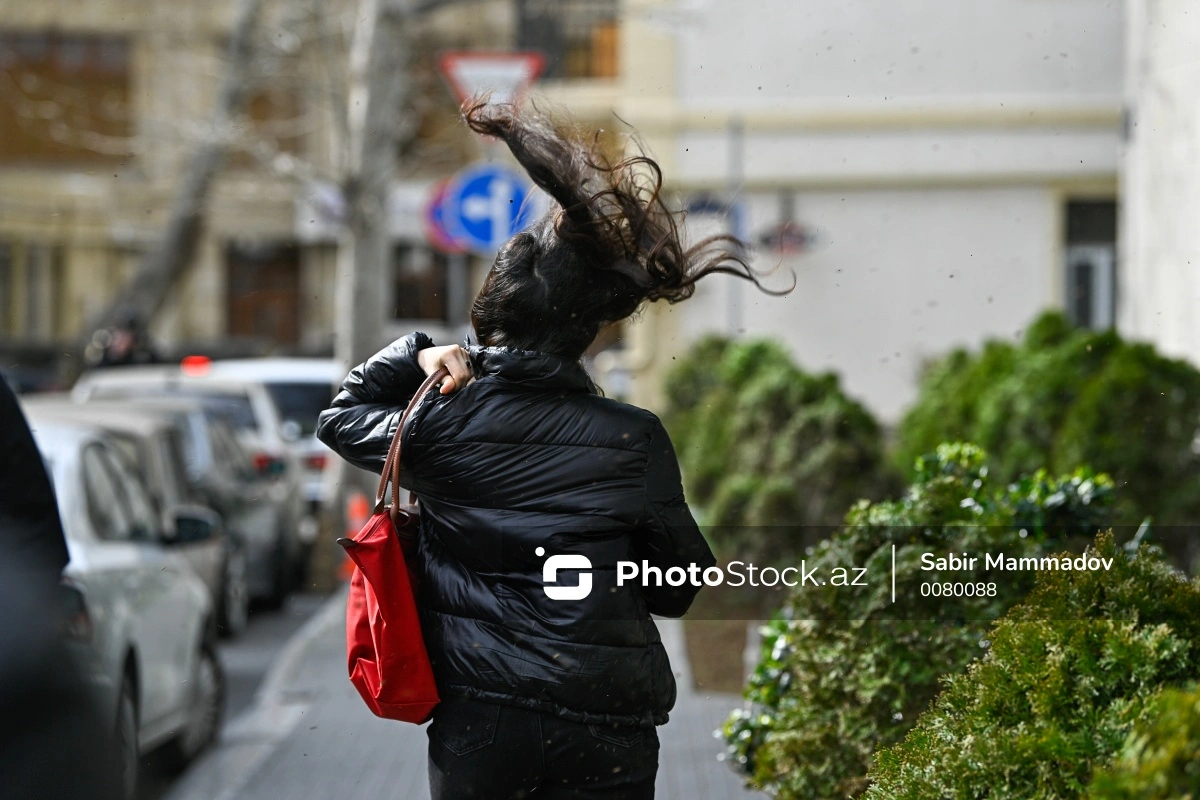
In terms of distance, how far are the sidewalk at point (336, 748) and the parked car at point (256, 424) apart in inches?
152

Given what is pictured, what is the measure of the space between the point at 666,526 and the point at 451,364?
550 mm

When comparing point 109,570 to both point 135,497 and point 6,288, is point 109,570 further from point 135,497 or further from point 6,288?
point 6,288

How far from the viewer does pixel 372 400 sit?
3.61 metres

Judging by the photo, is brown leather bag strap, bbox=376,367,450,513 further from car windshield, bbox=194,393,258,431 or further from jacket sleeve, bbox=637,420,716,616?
car windshield, bbox=194,393,258,431

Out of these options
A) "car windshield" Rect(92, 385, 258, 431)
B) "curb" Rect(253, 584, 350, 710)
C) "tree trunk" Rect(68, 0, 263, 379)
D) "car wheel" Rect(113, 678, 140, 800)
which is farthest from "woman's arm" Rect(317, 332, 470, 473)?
"tree trunk" Rect(68, 0, 263, 379)

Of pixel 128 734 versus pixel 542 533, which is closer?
pixel 542 533

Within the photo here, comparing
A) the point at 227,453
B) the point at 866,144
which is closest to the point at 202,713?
the point at 227,453

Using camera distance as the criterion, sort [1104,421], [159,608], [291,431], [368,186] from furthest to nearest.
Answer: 1. [291,431]
2. [368,186]
3. [1104,421]
4. [159,608]

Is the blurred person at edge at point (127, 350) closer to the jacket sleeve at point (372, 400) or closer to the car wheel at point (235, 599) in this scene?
the car wheel at point (235, 599)

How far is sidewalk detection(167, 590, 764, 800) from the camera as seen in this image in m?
6.02

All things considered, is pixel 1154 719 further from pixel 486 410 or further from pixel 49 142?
pixel 49 142

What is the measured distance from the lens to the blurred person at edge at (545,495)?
10.8 ft

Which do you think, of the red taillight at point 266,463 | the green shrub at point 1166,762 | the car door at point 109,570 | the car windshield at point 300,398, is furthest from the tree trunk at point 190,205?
the green shrub at point 1166,762

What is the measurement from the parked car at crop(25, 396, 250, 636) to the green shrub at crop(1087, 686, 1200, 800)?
555cm
